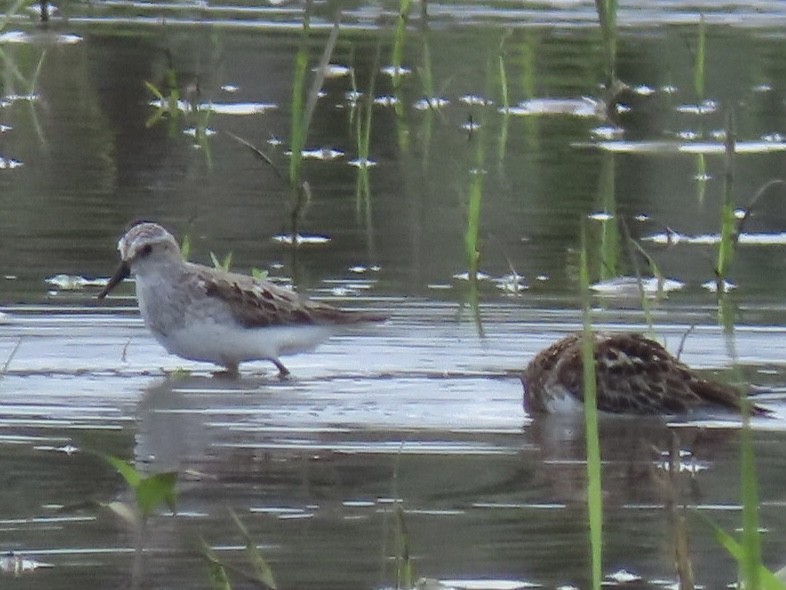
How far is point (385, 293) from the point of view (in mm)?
9344

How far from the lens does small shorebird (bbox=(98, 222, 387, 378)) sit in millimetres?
8492

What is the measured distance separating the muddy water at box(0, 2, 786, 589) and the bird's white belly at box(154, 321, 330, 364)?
0.33 feet

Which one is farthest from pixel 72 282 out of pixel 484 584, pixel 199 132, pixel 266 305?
pixel 484 584

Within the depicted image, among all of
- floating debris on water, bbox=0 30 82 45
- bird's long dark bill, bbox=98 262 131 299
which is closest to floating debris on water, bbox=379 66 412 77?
floating debris on water, bbox=0 30 82 45

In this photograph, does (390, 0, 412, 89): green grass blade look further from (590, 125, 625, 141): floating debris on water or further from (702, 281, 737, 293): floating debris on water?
(702, 281, 737, 293): floating debris on water

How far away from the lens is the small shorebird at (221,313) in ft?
27.9

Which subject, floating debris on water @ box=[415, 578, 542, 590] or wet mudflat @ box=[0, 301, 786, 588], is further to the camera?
wet mudflat @ box=[0, 301, 786, 588]

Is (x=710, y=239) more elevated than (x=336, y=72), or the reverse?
(x=336, y=72)

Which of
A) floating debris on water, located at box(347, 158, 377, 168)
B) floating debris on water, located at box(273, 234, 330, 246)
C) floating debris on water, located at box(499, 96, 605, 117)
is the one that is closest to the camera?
floating debris on water, located at box(273, 234, 330, 246)

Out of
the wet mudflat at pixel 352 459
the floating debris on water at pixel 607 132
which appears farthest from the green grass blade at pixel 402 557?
the floating debris on water at pixel 607 132

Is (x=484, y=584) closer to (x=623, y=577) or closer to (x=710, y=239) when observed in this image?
(x=623, y=577)

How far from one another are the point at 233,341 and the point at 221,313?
7.0 inches

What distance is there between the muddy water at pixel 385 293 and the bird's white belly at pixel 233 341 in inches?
3.9

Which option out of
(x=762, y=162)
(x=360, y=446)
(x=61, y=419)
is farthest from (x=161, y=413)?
(x=762, y=162)
